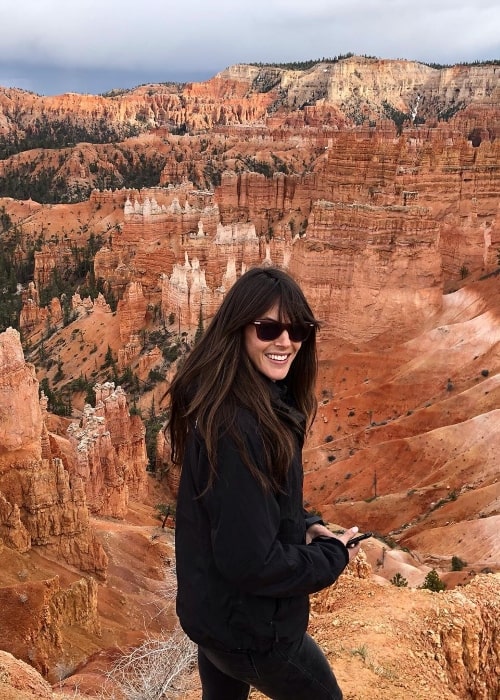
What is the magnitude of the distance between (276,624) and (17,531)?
28.3ft

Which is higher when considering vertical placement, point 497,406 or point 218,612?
point 218,612

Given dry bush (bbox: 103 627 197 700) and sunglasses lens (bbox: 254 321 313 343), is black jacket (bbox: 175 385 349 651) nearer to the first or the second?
sunglasses lens (bbox: 254 321 313 343)

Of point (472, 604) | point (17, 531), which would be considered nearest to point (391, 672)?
point (472, 604)

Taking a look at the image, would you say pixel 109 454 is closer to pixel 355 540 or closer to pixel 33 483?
pixel 33 483

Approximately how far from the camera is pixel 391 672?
214 inches

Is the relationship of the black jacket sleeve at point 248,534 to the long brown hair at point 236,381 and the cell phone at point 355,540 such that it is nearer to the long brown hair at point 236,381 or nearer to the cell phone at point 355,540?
the long brown hair at point 236,381

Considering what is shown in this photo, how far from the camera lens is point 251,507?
8.66 ft

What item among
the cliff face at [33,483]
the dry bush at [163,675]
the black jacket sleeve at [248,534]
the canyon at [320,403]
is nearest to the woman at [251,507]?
the black jacket sleeve at [248,534]

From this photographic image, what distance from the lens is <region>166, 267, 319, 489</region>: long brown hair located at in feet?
9.08

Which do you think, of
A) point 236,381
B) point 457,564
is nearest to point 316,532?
point 236,381

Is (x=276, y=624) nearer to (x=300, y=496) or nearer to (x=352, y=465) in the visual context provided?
(x=300, y=496)

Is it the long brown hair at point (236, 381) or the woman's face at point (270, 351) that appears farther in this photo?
the woman's face at point (270, 351)

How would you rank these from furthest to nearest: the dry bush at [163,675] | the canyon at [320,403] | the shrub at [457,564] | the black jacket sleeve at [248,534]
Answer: the shrub at [457,564]
the canyon at [320,403]
the dry bush at [163,675]
the black jacket sleeve at [248,534]

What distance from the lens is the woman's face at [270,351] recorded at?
9.87 ft
